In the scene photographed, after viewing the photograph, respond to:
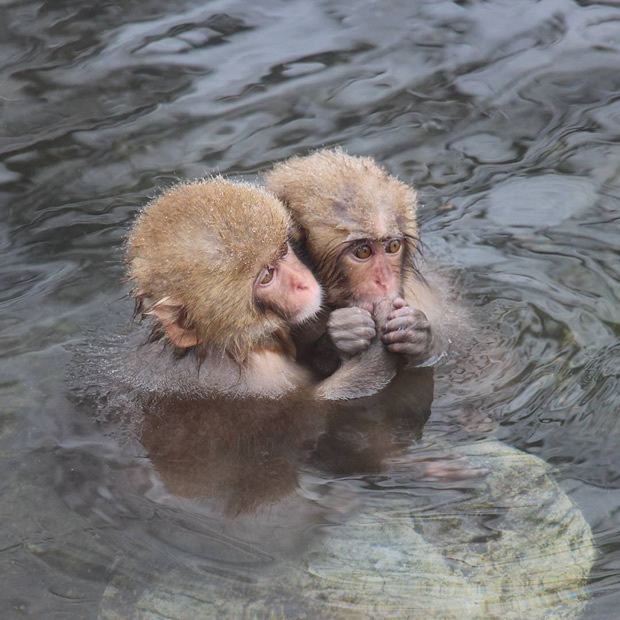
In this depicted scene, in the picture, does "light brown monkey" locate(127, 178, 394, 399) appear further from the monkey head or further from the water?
the water

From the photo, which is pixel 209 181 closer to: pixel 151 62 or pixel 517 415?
pixel 517 415

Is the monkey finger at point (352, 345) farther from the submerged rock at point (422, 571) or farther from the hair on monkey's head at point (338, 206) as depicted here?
the submerged rock at point (422, 571)

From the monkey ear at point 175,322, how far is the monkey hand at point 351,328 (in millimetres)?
695

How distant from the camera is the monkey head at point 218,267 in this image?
4984mm

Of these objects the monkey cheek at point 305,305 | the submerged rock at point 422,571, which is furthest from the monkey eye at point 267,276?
the submerged rock at point 422,571

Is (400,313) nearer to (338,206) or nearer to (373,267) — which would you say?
(373,267)

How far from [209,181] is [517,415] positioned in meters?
1.98

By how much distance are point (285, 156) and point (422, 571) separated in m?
3.99

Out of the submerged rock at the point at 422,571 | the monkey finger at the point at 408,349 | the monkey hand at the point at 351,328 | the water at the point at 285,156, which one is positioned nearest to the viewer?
the submerged rock at the point at 422,571

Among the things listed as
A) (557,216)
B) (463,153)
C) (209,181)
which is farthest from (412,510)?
(463,153)

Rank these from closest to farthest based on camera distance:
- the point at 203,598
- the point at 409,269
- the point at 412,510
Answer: the point at 203,598 → the point at 412,510 → the point at 409,269

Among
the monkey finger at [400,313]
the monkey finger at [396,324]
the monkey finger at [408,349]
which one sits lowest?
the monkey finger at [408,349]

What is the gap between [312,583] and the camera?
4543 mm

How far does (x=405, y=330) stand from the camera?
535cm
